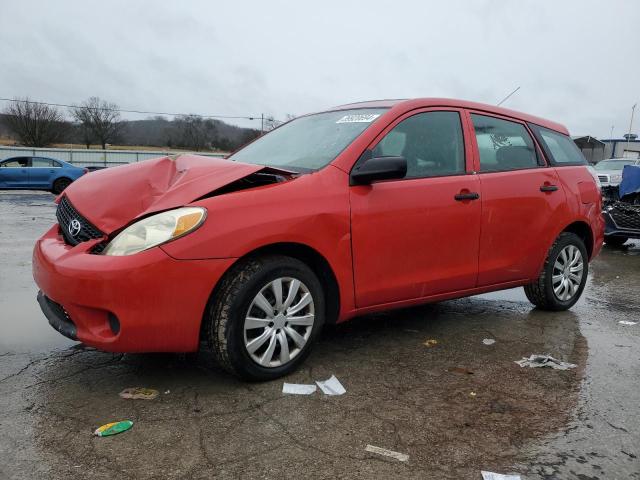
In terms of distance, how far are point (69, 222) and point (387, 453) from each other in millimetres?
2219

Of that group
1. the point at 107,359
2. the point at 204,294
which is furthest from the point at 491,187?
the point at 107,359

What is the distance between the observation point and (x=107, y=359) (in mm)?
3496

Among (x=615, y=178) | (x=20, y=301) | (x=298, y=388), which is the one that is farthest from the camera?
(x=615, y=178)

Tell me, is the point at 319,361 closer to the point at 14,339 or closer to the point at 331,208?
the point at 331,208

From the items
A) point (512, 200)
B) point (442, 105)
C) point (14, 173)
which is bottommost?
point (14, 173)

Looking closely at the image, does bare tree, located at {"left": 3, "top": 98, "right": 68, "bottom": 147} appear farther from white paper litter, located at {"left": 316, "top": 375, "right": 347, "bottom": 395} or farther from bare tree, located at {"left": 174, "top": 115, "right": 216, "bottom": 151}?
white paper litter, located at {"left": 316, "top": 375, "right": 347, "bottom": 395}

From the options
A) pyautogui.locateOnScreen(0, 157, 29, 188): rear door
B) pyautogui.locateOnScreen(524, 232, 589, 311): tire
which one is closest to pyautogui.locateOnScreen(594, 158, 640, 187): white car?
pyautogui.locateOnScreen(524, 232, 589, 311): tire

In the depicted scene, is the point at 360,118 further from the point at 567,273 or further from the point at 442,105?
the point at 567,273

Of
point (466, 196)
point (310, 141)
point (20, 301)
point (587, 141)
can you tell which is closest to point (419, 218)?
point (466, 196)

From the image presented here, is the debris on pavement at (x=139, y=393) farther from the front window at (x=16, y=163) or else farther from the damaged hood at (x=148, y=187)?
the front window at (x=16, y=163)

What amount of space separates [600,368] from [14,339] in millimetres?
3962

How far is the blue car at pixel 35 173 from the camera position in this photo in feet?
65.1

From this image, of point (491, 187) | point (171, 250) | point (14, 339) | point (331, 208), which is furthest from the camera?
point (491, 187)

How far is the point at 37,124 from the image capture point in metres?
56.8
